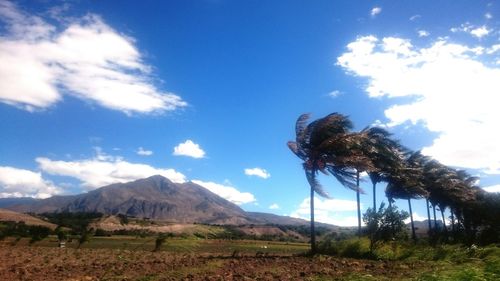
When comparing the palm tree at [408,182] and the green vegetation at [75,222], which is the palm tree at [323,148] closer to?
the palm tree at [408,182]

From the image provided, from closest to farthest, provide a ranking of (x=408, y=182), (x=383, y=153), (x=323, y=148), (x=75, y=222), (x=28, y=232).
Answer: (x=323, y=148) < (x=383, y=153) < (x=408, y=182) < (x=28, y=232) < (x=75, y=222)

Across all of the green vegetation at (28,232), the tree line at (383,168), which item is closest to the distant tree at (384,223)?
the tree line at (383,168)

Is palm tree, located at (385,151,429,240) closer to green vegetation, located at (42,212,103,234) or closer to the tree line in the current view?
the tree line

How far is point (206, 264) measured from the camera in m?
14.7

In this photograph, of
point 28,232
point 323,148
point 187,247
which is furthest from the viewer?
point 28,232

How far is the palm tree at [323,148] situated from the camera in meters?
22.7

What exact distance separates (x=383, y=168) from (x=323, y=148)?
11892 mm

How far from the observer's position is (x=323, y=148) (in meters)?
22.9

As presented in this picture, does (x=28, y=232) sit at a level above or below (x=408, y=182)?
below

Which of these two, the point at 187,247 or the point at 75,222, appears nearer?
the point at 187,247

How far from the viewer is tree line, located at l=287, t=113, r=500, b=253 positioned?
23.0 m

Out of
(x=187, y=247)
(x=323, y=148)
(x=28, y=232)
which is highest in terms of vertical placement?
(x=323, y=148)

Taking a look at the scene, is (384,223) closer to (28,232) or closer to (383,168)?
(383,168)

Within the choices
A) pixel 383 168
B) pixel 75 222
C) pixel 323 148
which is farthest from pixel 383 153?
pixel 75 222
